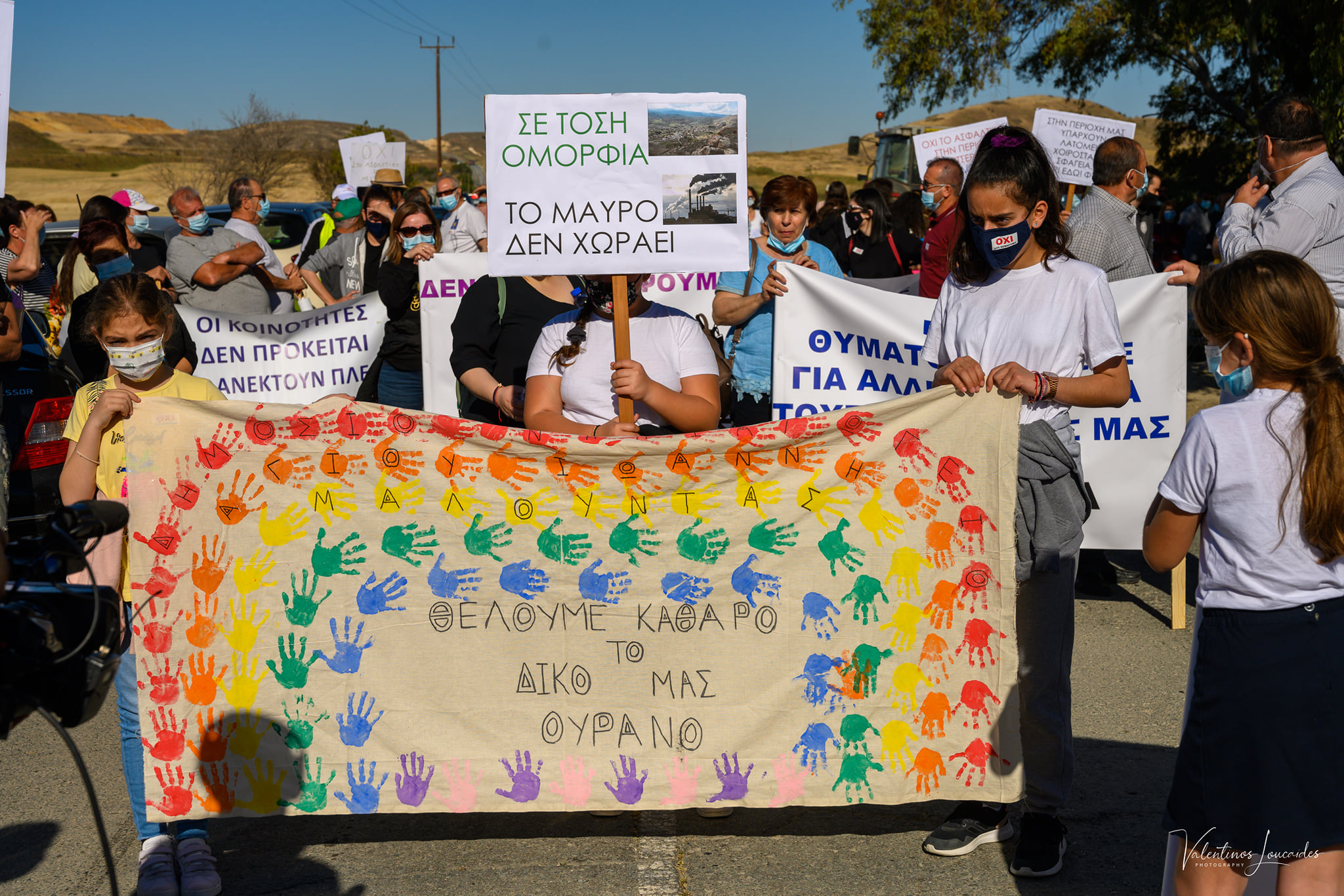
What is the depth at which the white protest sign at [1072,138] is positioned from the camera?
25.1 feet

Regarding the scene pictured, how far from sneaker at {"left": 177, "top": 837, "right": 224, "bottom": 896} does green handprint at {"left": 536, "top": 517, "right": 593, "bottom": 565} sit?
1.32 m

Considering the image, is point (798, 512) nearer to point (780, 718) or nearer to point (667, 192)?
point (780, 718)

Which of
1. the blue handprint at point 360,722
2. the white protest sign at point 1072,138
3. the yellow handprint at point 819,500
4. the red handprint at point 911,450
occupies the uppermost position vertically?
the white protest sign at point 1072,138

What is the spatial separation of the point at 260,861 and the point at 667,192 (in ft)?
8.06

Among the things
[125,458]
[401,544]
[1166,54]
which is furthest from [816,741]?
[1166,54]

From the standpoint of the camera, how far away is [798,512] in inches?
129

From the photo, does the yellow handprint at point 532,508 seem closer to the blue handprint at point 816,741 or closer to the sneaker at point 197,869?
the blue handprint at point 816,741

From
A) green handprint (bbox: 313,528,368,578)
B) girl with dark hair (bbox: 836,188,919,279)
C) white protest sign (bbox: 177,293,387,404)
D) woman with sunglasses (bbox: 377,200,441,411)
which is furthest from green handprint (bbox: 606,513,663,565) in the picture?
girl with dark hair (bbox: 836,188,919,279)

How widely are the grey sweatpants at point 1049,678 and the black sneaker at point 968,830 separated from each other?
20cm

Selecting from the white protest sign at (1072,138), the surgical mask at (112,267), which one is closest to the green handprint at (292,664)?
the surgical mask at (112,267)

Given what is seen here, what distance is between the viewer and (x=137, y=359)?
3.25 meters

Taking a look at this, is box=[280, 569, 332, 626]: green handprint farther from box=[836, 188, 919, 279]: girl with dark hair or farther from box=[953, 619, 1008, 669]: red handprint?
box=[836, 188, 919, 279]: girl with dark hair

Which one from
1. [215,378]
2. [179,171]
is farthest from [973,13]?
[179,171]

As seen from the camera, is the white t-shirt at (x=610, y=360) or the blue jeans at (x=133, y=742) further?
the white t-shirt at (x=610, y=360)
